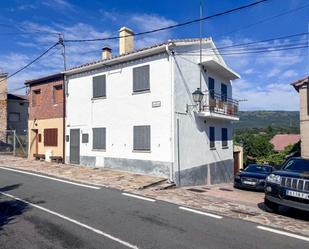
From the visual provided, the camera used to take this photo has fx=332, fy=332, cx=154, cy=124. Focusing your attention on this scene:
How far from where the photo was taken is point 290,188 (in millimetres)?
8258

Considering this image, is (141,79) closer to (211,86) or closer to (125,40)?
(125,40)

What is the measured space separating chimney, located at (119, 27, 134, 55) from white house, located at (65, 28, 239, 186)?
0.06 m

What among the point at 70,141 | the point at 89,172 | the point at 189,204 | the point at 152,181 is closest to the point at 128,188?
the point at 152,181

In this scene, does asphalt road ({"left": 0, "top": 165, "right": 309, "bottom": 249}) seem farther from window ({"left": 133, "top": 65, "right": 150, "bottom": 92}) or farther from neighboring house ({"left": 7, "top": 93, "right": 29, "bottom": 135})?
neighboring house ({"left": 7, "top": 93, "right": 29, "bottom": 135})

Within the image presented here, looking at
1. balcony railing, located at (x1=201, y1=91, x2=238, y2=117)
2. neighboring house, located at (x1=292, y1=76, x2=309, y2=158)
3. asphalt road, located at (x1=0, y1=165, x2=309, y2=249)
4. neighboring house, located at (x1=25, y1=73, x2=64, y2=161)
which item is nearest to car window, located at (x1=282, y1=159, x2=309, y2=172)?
asphalt road, located at (x1=0, y1=165, x2=309, y2=249)

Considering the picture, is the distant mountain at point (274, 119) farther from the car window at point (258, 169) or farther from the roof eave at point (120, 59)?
the roof eave at point (120, 59)

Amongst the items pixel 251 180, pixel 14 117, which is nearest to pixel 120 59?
pixel 251 180

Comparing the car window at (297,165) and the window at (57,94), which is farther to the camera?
the window at (57,94)

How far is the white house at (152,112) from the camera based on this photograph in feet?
51.4

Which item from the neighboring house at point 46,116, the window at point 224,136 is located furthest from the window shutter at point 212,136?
the neighboring house at point 46,116

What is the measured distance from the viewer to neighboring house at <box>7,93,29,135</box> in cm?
3934

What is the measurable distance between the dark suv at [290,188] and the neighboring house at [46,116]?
49.7 feet

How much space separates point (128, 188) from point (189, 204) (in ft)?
10.5

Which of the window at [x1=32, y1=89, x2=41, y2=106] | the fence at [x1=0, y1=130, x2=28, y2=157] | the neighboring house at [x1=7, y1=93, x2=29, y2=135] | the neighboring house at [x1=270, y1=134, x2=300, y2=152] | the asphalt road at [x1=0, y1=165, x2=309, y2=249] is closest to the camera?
the asphalt road at [x1=0, y1=165, x2=309, y2=249]
